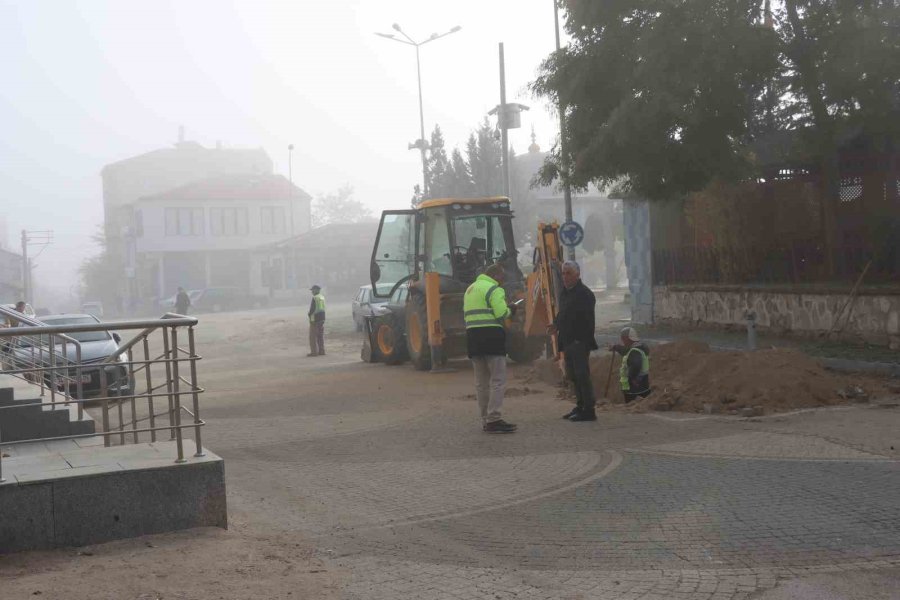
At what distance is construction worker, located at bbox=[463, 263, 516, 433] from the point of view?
10703 millimetres

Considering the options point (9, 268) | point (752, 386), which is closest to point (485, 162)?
point (752, 386)

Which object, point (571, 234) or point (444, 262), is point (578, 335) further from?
point (571, 234)

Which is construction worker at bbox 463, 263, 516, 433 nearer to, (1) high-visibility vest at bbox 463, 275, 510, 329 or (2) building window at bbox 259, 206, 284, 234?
(1) high-visibility vest at bbox 463, 275, 510, 329

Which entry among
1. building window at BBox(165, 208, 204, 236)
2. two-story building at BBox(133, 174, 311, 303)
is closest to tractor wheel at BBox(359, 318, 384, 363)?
two-story building at BBox(133, 174, 311, 303)

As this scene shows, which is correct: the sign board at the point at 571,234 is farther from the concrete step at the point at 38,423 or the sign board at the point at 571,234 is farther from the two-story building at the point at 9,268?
the two-story building at the point at 9,268

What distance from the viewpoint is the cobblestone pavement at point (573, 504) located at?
561cm

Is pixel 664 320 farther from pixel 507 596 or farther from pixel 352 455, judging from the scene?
pixel 507 596

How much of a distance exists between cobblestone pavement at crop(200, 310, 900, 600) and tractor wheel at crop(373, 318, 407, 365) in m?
8.73

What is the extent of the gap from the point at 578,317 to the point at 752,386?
7.91 ft

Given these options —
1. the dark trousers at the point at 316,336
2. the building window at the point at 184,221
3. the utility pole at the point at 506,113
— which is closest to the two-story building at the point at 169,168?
the building window at the point at 184,221

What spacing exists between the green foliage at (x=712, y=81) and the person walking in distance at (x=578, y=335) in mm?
7202

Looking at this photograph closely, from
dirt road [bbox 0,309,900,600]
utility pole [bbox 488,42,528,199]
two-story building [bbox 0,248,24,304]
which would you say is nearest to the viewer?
dirt road [bbox 0,309,900,600]

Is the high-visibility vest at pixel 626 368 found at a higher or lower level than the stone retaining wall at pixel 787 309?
lower

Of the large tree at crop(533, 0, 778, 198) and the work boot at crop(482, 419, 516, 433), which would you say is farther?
the large tree at crop(533, 0, 778, 198)
